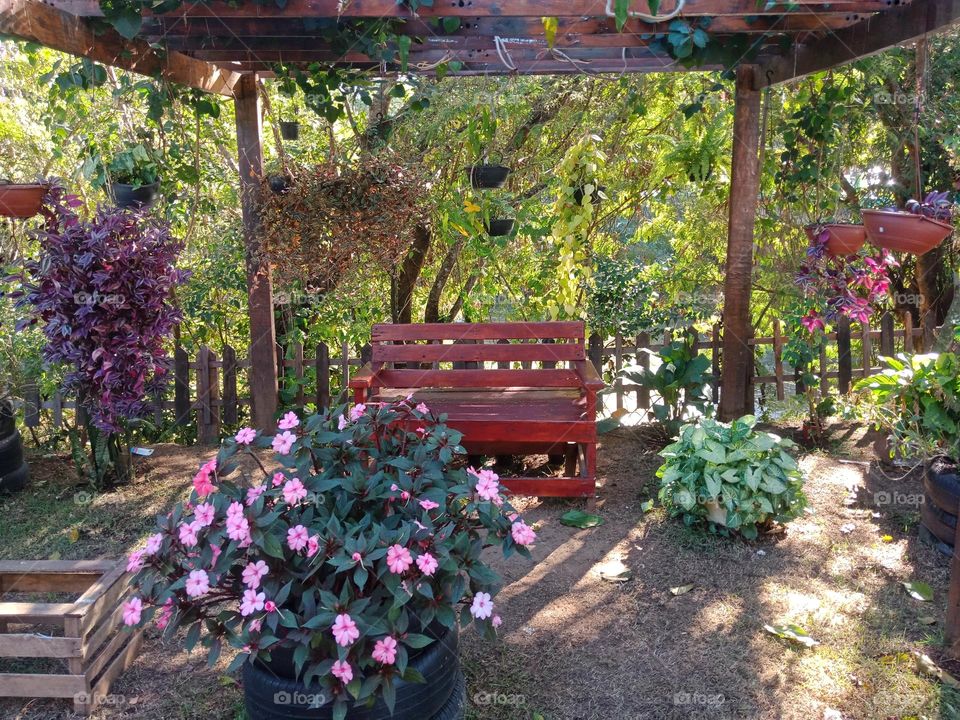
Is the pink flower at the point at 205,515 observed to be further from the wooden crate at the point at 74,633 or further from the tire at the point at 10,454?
the tire at the point at 10,454

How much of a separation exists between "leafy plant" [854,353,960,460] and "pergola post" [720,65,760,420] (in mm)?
1238

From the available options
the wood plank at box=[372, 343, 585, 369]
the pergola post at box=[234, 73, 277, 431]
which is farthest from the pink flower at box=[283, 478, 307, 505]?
the pergola post at box=[234, 73, 277, 431]

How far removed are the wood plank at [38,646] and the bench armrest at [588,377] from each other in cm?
279

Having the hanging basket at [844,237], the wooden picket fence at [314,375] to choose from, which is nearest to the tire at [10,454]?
the wooden picket fence at [314,375]

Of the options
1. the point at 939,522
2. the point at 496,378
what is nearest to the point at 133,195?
the point at 496,378

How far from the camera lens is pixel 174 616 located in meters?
2.21

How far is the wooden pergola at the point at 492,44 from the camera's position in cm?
375

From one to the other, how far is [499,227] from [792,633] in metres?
3.72

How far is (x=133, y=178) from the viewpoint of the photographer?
4.69m

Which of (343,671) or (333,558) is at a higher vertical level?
(333,558)

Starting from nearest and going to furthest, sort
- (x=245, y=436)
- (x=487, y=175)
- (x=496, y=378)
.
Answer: (x=245, y=436) < (x=496, y=378) < (x=487, y=175)

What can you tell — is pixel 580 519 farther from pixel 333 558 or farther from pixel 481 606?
pixel 333 558

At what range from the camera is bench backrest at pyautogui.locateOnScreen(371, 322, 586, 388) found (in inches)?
189

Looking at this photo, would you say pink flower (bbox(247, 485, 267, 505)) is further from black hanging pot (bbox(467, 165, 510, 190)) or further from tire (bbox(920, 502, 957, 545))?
black hanging pot (bbox(467, 165, 510, 190))
